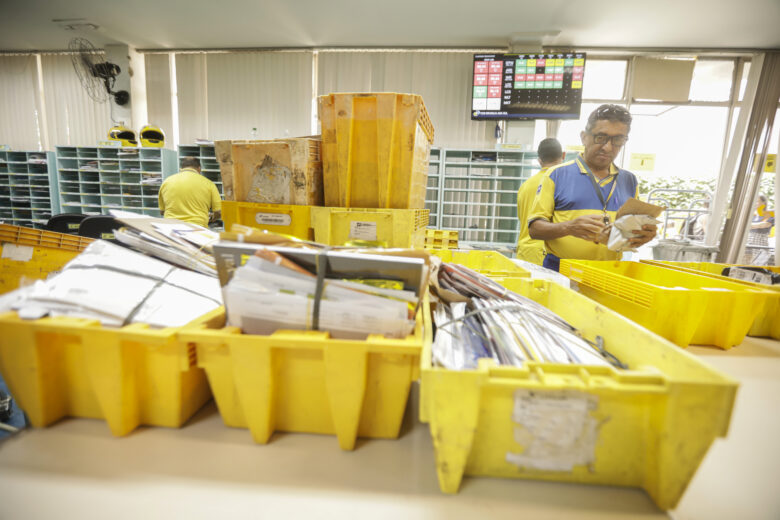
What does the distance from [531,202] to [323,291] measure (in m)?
2.42

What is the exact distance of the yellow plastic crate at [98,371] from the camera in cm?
63

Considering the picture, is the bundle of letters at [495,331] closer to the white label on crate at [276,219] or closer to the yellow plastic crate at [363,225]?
the yellow plastic crate at [363,225]

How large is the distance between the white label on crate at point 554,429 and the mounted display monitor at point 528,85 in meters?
4.90

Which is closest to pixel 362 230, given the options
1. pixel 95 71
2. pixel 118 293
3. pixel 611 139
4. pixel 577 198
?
pixel 118 293

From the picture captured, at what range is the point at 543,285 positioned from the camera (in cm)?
114

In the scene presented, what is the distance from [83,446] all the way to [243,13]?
16.9 feet

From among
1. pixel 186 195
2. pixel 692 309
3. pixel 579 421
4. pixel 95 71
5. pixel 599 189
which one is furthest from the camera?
pixel 95 71

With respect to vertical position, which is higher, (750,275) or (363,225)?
(363,225)

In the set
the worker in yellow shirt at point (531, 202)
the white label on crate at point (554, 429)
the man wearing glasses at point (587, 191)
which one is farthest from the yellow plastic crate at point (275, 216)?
the worker in yellow shirt at point (531, 202)

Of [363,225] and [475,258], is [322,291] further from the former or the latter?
[475,258]

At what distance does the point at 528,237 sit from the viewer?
256 centimetres

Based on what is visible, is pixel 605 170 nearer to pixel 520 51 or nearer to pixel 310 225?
pixel 310 225

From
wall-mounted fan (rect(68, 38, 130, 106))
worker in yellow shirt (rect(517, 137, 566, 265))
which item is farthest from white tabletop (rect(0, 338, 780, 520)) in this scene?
wall-mounted fan (rect(68, 38, 130, 106))

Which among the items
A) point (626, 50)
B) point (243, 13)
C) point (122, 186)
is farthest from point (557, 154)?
point (122, 186)
